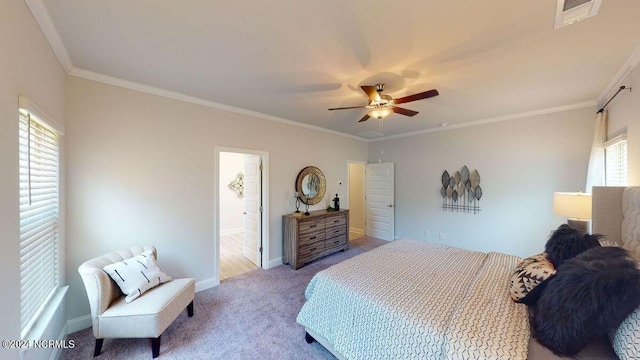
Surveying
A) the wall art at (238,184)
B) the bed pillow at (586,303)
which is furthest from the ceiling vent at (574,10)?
the wall art at (238,184)

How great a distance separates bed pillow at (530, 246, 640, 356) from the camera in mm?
1014

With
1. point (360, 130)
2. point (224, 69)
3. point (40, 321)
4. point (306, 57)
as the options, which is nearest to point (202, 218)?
point (40, 321)

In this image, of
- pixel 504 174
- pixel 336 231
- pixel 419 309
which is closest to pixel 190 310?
pixel 419 309

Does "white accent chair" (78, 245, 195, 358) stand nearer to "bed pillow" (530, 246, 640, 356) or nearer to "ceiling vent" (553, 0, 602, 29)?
"bed pillow" (530, 246, 640, 356)

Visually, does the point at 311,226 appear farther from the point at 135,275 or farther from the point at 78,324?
the point at 78,324

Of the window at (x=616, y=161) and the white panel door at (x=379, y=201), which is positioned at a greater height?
the window at (x=616, y=161)

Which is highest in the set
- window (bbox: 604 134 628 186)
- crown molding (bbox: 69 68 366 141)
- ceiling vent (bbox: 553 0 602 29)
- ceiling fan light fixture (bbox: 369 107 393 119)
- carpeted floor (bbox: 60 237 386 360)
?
ceiling vent (bbox: 553 0 602 29)

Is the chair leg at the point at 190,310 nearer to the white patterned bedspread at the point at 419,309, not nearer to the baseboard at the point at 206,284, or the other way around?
the baseboard at the point at 206,284

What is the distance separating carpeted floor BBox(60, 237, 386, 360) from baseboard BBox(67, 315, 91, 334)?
0.06 m

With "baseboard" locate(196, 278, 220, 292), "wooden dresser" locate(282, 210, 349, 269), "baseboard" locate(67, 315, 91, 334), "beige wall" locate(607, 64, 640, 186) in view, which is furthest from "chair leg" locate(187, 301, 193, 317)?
"beige wall" locate(607, 64, 640, 186)

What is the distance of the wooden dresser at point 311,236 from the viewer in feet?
12.5

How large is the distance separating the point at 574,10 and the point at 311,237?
150 inches

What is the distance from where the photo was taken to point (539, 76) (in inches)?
91.8

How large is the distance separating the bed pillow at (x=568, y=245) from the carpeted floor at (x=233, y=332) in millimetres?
1968
